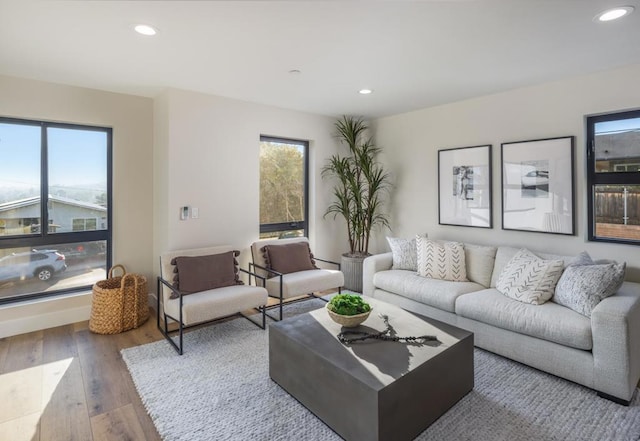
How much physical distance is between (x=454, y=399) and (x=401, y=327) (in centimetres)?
55

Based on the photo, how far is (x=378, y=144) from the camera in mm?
5121

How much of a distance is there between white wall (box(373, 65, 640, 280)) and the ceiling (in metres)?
0.19

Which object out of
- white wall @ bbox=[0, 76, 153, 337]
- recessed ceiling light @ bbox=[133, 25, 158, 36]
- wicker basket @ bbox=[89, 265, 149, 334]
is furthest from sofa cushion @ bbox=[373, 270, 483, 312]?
recessed ceiling light @ bbox=[133, 25, 158, 36]

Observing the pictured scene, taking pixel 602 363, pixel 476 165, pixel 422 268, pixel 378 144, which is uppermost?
pixel 378 144

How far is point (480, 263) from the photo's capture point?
3.65 metres

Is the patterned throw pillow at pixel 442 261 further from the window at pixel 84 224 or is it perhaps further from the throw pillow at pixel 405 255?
the window at pixel 84 224

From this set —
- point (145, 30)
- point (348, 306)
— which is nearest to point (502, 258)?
point (348, 306)

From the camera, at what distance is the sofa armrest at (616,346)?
7.27ft

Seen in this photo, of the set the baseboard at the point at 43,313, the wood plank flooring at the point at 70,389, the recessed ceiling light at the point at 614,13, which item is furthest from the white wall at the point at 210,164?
the recessed ceiling light at the point at 614,13

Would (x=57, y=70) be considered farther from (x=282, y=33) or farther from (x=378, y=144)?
(x=378, y=144)

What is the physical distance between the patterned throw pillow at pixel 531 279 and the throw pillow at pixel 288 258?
212 cm

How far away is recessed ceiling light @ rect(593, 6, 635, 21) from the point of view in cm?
210

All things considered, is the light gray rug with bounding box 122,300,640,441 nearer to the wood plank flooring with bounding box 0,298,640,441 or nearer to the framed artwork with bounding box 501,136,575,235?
the wood plank flooring with bounding box 0,298,640,441

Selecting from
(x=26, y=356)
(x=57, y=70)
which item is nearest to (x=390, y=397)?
(x=26, y=356)
